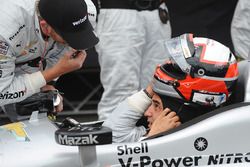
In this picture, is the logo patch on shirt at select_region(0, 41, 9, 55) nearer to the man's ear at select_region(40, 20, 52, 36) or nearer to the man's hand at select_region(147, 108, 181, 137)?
the man's ear at select_region(40, 20, 52, 36)

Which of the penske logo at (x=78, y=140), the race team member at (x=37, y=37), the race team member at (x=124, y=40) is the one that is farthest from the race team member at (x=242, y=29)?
the penske logo at (x=78, y=140)

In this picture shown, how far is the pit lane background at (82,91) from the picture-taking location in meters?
5.50

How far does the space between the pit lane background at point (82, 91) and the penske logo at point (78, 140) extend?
298 centimetres

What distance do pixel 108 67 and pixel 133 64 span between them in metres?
0.16

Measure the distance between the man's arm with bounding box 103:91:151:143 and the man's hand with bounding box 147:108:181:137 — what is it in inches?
5.7

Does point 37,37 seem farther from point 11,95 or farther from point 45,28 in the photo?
point 11,95

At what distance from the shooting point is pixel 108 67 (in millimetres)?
Answer: 4441

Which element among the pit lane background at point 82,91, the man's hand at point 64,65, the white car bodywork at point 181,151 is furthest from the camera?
the pit lane background at point 82,91

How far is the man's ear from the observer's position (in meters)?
3.14

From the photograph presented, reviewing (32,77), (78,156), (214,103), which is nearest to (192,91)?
(214,103)

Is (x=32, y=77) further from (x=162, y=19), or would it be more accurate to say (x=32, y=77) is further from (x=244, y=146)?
(x=162, y=19)

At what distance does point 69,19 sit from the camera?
3057 mm

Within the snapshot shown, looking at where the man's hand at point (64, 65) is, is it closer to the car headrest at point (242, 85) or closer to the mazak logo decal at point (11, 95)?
the mazak logo decal at point (11, 95)

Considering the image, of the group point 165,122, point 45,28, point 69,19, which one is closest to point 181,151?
point 165,122
